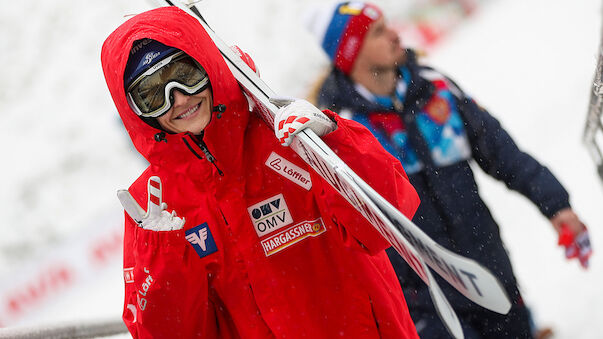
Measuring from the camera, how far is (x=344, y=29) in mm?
3721

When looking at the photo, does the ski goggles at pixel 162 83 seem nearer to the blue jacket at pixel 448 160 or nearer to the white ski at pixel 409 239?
the white ski at pixel 409 239

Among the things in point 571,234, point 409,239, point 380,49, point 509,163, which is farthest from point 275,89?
point 409,239

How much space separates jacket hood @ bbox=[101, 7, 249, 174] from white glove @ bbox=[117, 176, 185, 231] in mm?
138

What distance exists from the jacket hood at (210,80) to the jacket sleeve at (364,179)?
0.31 metres

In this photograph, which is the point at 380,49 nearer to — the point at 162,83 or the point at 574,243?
the point at 574,243

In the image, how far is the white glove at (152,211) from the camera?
2348 mm

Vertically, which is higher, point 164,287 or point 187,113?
point 187,113

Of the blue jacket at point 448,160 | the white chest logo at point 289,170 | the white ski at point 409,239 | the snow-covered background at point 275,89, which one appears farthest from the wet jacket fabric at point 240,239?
the snow-covered background at point 275,89

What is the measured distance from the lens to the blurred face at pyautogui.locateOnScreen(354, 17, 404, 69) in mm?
3529

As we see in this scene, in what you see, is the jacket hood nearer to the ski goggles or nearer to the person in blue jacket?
the ski goggles

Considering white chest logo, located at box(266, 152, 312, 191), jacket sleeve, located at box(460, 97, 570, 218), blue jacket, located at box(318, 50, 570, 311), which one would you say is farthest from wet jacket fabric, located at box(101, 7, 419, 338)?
jacket sleeve, located at box(460, 97, 570, 218)

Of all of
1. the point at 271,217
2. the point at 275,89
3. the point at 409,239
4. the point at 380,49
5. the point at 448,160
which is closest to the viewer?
the point at 409,239

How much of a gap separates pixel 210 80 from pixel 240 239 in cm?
50

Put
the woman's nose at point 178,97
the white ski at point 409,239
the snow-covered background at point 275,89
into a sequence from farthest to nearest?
the snow-covered background at point 275,89 < the woman's nose at point 178,97 < the white ski at point 409,239
